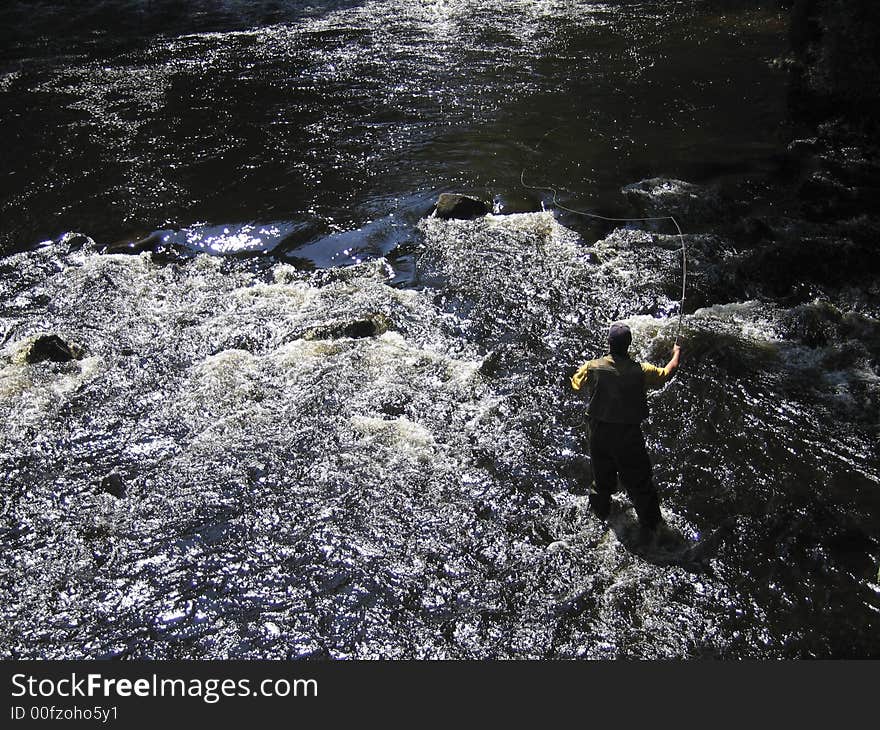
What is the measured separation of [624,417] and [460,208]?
6.36 metres

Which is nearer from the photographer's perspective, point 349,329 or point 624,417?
point 624,417

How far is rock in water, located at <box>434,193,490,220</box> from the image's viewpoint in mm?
11430

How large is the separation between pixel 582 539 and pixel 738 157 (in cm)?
937

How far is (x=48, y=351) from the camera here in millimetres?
8477

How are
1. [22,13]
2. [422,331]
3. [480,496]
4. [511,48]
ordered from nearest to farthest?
A: [480,496] < [422,331] < [511,48] < [22,13]

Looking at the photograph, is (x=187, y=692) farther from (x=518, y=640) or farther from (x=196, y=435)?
(x=196, y=435)

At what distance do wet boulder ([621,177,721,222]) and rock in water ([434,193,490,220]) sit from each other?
234 cm

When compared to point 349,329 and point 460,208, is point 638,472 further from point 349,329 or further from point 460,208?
point 460,208

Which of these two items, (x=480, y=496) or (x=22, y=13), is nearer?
(x=480, y=496)

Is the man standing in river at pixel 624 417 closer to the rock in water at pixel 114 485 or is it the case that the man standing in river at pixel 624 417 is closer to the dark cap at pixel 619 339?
the dark cap at pixel 619 339

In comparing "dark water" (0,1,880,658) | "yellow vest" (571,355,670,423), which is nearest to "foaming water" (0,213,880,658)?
"dark water" (0,1,880,658)

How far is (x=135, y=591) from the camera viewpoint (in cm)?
577

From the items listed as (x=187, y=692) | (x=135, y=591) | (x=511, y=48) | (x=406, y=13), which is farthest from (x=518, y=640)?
(x=406, y=13)

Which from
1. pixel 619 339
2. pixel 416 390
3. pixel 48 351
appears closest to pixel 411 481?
pixel 416 390
